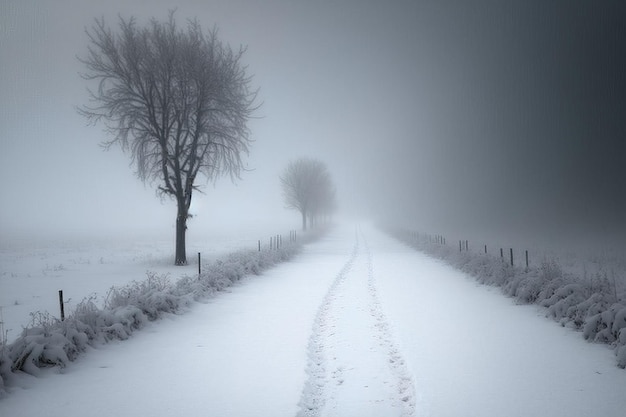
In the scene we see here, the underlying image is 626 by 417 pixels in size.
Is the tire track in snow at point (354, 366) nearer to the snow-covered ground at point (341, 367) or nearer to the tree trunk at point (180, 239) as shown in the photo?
the snow-covered ground at point (341, 367)

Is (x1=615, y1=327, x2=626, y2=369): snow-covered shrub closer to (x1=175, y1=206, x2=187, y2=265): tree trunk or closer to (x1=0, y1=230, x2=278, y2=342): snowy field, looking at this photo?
(x1=0, y1=230, x2=278, y2=342): snowy field

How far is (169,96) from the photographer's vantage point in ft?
57.0

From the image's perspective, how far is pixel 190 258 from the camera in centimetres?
2041

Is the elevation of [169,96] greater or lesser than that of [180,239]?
greater

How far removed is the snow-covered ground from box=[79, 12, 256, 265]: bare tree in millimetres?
11382

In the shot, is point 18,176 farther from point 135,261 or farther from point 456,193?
point 456,193

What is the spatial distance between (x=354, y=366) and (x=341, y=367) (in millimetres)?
233

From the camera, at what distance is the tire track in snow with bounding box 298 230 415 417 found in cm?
441

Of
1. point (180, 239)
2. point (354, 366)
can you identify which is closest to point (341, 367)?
point (354, 366)

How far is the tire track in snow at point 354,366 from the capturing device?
4.41 m

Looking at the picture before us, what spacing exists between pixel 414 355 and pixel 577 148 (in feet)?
359

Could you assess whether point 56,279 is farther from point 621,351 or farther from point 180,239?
point 621,351

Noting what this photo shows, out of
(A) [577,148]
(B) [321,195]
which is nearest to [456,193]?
(A) [577,148]

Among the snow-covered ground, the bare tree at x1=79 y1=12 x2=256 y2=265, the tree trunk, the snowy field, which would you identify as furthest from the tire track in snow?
the bare tree at x1=79 y1=12 x2=256 y2=265
